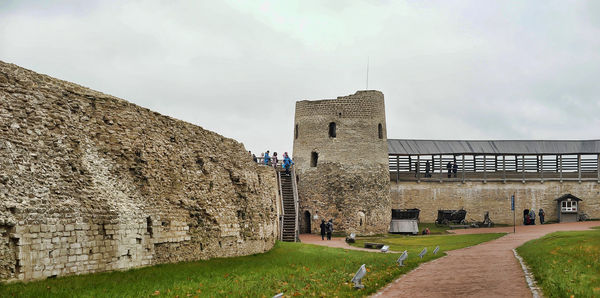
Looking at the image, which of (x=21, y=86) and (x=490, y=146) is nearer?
(x=21, y=86)

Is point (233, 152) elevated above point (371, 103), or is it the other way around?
point (371, 103)

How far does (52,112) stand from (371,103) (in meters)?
31.0

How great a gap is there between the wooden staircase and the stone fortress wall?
44.4ft

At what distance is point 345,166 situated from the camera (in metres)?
43.1

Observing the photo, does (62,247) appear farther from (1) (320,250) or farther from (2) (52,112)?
Result: (1) (320,250)

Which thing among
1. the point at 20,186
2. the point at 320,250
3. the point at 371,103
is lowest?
the point at 320,250

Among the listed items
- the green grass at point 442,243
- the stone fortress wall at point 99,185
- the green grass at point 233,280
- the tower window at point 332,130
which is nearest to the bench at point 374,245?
the green grass at point 442,243

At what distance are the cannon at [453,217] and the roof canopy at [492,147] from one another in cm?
498

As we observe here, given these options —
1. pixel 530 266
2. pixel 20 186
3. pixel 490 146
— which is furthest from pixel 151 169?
pixel 490 146

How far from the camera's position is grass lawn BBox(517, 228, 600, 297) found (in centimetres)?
1256

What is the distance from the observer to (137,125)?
17516mm

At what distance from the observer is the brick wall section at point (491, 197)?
49.3 meters

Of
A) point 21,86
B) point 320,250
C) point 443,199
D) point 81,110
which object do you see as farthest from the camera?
point 443,199

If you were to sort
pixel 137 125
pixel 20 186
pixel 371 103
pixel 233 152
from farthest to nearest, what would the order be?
pixel 371 103, pixel 233 152, pixel 137 125, pixel 20 186
